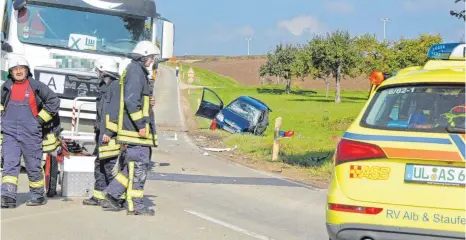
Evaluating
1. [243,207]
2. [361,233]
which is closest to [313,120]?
[243,207]

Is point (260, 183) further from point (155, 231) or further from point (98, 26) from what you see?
point (155, 231)

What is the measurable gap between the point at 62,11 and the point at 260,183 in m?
4.99

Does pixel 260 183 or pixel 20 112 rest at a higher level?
Result: pixel 20 112

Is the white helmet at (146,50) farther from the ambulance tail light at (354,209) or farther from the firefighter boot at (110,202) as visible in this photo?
the ambulance tail light at (354,209)

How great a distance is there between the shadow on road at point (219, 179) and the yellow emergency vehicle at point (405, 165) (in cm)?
720

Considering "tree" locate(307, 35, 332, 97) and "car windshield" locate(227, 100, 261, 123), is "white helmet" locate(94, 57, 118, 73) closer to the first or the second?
"car windshield" locate(227, 100, 261, 123)

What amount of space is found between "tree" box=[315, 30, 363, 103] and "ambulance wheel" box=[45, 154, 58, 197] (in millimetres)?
68789

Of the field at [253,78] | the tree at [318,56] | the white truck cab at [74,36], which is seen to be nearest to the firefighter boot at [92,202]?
the white truck cab at [74,36]

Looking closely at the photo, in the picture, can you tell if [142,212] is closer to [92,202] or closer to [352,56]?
[92,202]

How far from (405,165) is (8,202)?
17.7 feet

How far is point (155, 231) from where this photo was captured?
831cm

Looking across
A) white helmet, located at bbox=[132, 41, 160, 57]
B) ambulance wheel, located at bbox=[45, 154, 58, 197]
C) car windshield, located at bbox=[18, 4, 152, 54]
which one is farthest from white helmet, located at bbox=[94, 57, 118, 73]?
car windshield, located at bbox=[18, 4, 152, 54]

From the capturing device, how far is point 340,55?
7800 cm

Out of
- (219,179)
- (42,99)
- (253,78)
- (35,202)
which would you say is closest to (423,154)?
(42,99)
